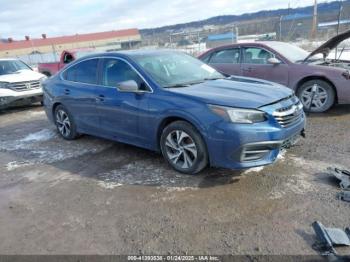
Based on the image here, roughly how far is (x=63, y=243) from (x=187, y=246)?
1.22 meters

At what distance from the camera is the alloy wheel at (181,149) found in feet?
14.0

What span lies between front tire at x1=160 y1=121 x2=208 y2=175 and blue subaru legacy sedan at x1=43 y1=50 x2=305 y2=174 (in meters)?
0.01

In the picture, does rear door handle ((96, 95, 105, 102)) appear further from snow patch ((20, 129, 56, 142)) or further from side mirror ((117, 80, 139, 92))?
snow patch ((20, 129, 56, 142))

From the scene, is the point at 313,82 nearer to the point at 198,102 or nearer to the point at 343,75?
the point at 343,75

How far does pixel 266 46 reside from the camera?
7559mm

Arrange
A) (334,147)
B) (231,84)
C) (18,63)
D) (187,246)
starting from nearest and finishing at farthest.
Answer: (187,246) → (231,84) → (334,147) → (18,63)

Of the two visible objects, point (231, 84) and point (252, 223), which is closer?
point (252, 223)

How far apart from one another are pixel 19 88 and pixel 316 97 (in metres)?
8.03

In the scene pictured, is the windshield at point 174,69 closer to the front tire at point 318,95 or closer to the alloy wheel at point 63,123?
the alloy wheel at point 63,123

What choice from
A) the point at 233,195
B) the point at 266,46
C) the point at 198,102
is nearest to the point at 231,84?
the point at 198,102

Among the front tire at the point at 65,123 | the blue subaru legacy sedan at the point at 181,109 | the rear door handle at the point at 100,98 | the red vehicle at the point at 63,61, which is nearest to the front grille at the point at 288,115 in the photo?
the blue subaru legacy sedan at the point at 181,109

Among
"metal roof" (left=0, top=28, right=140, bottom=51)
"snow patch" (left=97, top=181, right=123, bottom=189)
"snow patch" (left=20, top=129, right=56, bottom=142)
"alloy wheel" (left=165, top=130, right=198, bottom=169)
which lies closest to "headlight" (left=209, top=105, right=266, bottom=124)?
"alloy wheel" (left=165, top=130, right=198, bottom=169)

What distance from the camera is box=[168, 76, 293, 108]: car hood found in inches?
156

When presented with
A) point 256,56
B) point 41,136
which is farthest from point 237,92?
point 41,136
